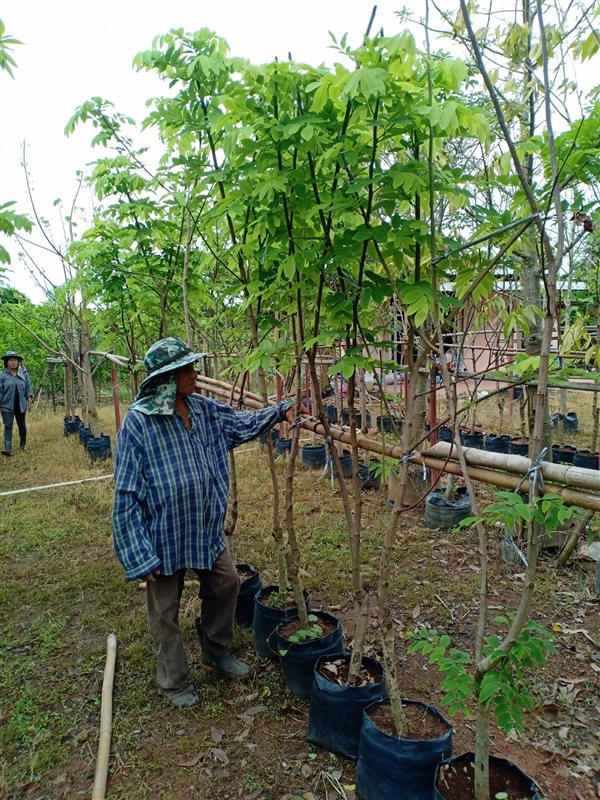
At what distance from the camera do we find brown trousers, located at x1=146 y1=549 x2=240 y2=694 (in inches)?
118

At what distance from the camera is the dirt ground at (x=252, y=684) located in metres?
2.56

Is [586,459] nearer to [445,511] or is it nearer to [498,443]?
[498,443]

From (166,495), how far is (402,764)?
5.29 feet

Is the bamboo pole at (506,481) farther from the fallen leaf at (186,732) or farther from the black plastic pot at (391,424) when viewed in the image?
the fallen leaf at (186,732)

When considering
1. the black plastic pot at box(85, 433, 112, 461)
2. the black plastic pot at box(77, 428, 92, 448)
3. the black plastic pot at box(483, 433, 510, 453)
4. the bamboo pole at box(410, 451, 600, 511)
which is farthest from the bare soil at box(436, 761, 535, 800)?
the black plastic pot at box(77, 428, 92, 448)

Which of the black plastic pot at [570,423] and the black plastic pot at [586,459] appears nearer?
the black plastic pot at [586,459]

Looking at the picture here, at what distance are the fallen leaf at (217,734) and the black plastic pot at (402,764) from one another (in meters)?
0.86

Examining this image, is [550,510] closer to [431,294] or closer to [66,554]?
[431,294]

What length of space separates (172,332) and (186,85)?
16.0ft

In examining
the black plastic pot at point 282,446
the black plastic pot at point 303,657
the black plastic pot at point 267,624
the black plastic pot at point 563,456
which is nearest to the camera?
the black plastic pot at point 303,657

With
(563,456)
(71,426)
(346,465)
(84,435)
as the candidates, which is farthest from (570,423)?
(71,426)

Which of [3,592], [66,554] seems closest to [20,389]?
[66,554]

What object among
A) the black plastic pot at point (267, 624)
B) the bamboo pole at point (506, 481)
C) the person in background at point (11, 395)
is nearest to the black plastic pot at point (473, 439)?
the black plastic pot at point (267, 624)

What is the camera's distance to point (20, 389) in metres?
10.2
